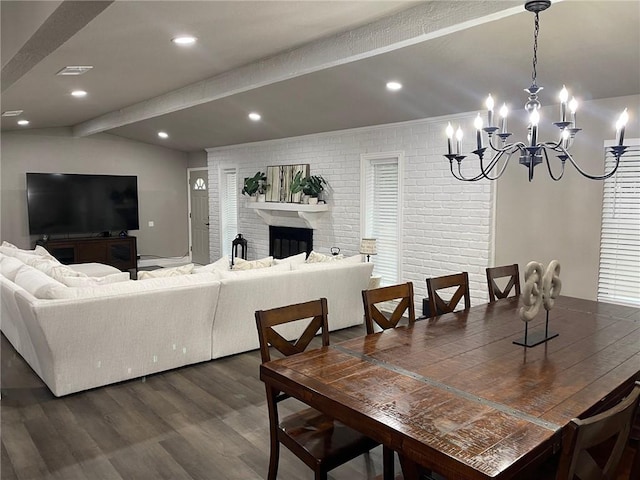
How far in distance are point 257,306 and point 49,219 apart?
224 inches

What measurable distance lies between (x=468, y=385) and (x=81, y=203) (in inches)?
326

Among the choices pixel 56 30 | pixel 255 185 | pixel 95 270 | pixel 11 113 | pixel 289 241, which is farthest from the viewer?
pixel 255 185

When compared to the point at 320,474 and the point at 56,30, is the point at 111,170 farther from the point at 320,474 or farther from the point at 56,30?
the point at 320,474

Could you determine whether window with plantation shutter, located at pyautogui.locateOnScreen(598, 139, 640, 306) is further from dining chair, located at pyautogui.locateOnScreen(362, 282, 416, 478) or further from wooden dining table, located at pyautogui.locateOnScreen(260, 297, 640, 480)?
Answer: dining chair, located at pyautogui.locateOnScreen(362, 282, 416, 478)

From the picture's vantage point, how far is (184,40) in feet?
11.4

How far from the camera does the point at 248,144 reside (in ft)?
27.3

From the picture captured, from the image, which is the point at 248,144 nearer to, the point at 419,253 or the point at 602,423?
the point at 419,253

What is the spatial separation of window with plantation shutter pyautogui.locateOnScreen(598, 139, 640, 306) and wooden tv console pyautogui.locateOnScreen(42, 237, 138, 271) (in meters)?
7.67

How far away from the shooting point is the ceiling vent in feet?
13.2

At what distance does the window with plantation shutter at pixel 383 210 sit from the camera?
19.8 ft

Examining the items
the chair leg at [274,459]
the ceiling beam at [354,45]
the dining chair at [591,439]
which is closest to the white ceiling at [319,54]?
the ceiling beam at [354,45]

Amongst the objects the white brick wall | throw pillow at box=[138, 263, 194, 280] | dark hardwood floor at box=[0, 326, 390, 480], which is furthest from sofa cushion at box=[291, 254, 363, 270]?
dark hardwood floor at box=[0, 326, 390, 480]

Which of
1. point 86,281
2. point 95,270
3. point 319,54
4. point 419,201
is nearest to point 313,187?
point 419,201

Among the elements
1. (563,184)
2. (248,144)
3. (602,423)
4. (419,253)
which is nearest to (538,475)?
(602,423)
